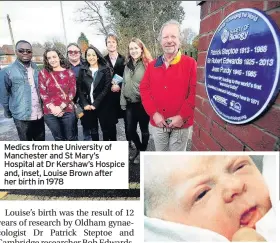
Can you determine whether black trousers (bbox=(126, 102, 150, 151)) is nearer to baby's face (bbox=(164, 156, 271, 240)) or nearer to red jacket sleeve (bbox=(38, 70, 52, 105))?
baby's face (bbox=(164, 156, 271, 240))

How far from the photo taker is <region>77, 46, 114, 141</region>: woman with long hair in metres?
1.34

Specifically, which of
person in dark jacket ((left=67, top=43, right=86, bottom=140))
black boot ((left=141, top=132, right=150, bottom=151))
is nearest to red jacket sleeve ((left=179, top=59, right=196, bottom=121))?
black boot ((left=141, top=132, right=150, bottom=151))

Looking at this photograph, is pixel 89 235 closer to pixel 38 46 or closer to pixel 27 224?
pixel 27 224

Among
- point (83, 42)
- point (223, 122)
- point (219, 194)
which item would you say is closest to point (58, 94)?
point (83, 42)

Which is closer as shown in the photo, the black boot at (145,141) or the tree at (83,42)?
the tree at (83,42)

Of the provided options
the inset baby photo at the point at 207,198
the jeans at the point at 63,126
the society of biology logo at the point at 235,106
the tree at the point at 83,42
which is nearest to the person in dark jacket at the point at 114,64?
the tree at the point at 83,42

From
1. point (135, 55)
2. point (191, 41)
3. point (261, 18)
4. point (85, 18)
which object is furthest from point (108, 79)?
point (261, 18)

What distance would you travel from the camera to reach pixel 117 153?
1304 millimetres

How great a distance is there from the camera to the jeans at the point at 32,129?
1.34 meters

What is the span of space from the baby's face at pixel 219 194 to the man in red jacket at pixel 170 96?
28cm

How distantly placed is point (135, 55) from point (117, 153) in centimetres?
51

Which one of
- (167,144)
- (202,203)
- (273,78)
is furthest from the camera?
(167,144)

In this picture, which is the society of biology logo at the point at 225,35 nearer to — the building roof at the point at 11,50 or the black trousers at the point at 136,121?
the black trousers at the point at 136,121
